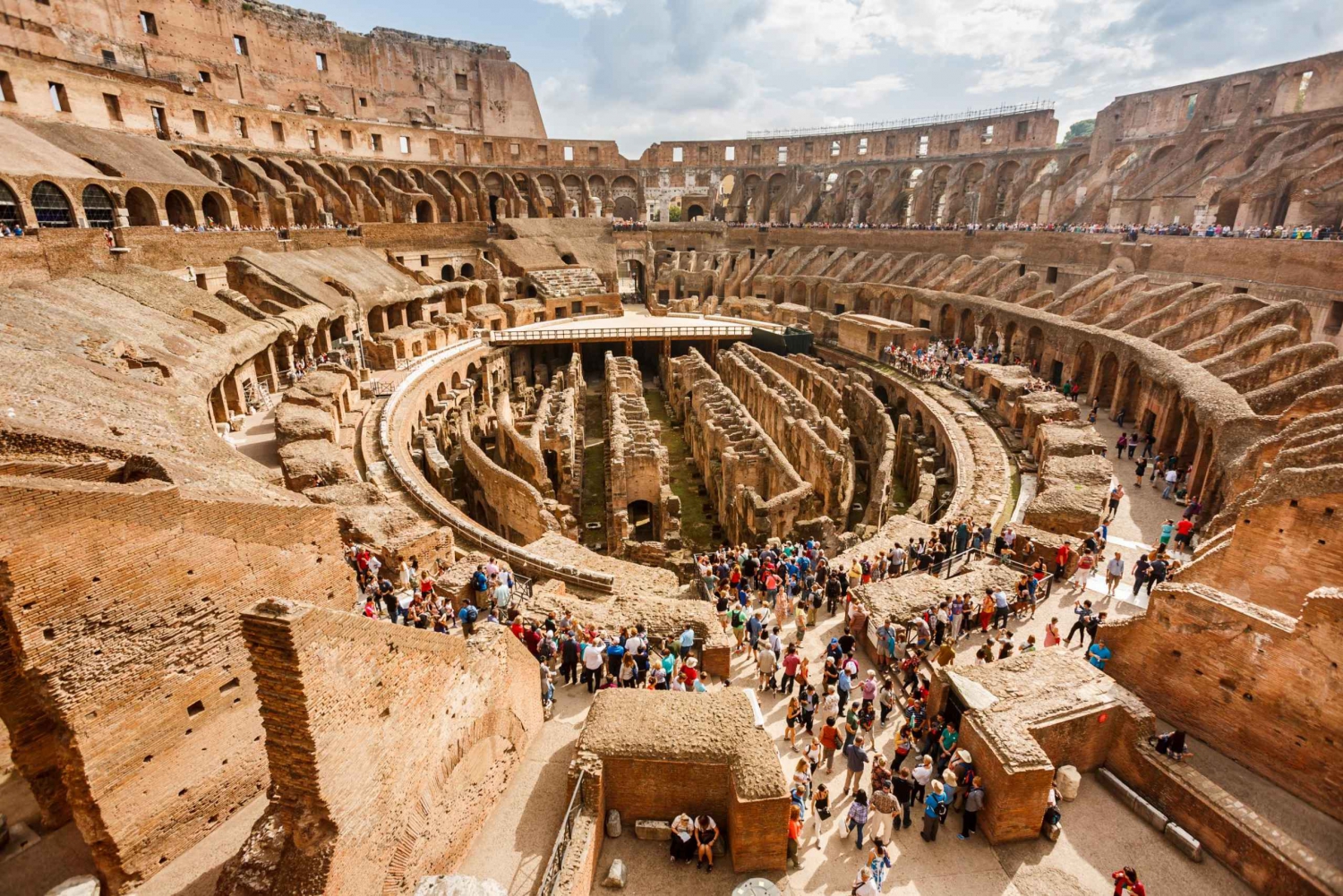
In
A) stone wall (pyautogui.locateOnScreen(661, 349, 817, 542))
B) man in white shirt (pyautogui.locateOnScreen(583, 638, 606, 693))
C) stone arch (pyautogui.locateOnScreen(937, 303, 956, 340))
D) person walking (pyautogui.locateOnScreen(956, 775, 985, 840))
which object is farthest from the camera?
stone arch (pyautogui.locateOnScreen(937, 303, 956, 340))

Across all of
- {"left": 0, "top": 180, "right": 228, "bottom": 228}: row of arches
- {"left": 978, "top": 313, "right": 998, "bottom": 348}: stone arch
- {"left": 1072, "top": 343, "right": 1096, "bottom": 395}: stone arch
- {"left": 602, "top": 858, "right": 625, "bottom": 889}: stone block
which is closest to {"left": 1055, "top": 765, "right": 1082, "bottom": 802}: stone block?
{"left": 602, "top": 858, "right": 625, "bottom": 889}: stone block

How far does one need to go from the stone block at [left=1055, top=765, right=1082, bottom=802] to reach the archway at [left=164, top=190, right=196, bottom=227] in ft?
126

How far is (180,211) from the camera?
31766mm

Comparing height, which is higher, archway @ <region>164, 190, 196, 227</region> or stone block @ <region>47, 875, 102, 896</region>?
archway @ <region>164, 190, 196, 227</region>

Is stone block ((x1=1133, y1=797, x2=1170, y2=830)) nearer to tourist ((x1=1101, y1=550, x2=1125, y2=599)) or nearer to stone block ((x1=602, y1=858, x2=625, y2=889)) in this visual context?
tourist ((x1=1101, y1=550, x2=1125, y2=599))

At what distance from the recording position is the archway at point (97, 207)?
26062 millimetres

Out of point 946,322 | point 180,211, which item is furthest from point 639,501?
point 180,211

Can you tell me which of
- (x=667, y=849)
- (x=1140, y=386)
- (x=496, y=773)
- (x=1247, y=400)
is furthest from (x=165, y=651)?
(x=1140, y=386)

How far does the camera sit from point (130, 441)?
32.2 feet

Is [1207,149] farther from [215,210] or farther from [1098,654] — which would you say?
[215,210]

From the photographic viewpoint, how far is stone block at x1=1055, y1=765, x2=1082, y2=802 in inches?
330

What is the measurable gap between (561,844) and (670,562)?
9.92 metres

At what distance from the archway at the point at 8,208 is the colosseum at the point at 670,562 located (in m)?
0.10

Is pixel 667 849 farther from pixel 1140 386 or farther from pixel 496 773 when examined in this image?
pixel 1140 386
